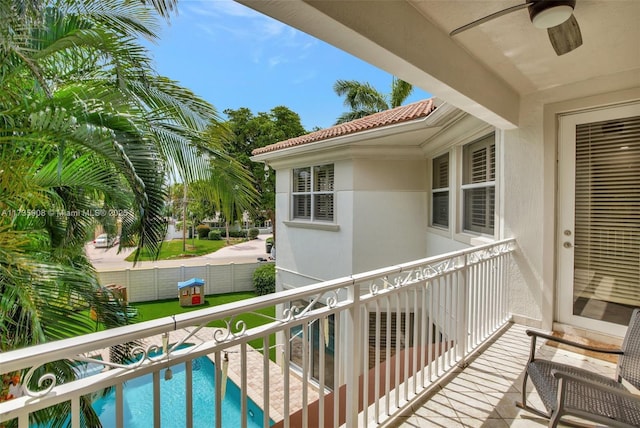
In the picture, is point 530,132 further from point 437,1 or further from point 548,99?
point 437,1

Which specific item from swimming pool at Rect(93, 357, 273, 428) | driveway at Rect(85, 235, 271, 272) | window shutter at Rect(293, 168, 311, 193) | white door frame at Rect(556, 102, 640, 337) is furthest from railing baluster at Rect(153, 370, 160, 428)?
driveway at Rect(85, 235, 271, 272)

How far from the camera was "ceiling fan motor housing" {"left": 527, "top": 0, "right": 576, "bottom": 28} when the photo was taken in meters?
2.01

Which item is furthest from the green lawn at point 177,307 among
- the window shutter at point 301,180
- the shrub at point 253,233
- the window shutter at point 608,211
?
the shrub at point 253,233

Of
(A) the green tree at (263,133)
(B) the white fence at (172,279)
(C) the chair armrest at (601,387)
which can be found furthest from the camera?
(A) the green tree at (263,133)

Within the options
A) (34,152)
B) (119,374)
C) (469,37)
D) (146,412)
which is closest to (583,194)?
(469,37)

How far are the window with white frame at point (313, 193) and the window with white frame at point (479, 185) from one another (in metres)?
3.07

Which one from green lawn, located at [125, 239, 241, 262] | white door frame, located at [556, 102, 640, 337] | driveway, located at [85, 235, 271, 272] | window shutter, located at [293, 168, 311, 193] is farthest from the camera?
green lawn, located at [125, 239, 241, 262]

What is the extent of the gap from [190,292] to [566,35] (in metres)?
14.1

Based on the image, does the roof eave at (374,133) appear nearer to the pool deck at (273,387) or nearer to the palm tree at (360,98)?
the pool deck at (273,387)

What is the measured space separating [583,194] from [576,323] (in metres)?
1.49

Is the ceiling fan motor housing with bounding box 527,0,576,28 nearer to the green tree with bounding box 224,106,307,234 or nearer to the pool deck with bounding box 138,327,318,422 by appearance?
the pool deck with bounding box 138,327,318,422

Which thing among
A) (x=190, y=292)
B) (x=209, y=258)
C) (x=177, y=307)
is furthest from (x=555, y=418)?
(x=209, y=258)

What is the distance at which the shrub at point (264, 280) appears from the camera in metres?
15.1

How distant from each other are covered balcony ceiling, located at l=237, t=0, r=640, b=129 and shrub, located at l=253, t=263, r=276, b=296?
1292 centimetres
